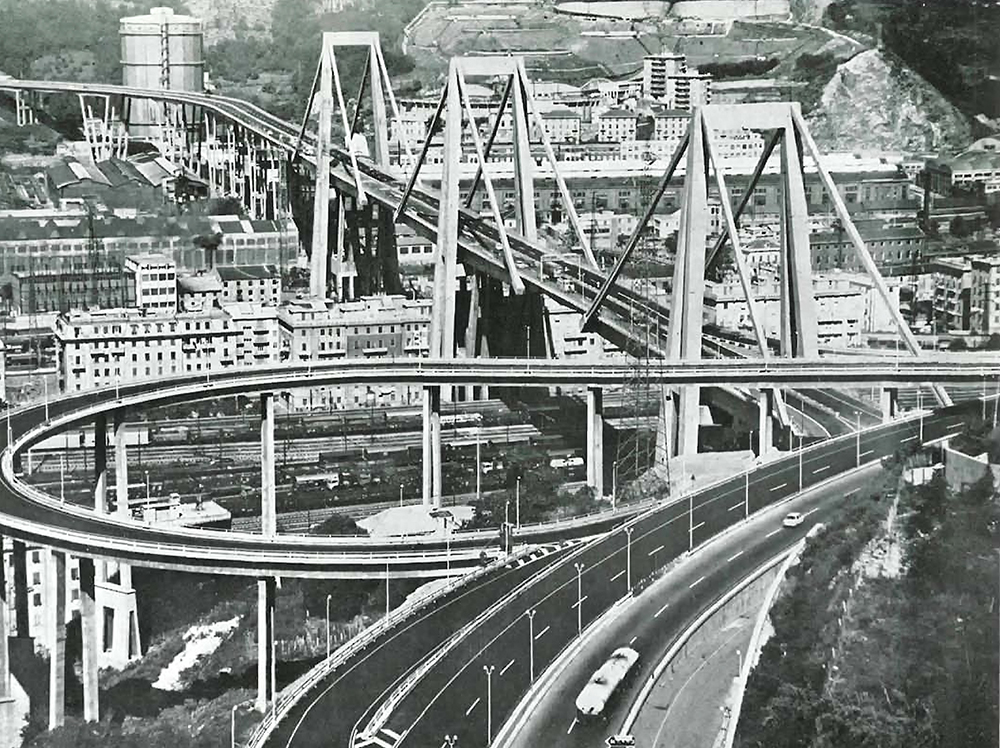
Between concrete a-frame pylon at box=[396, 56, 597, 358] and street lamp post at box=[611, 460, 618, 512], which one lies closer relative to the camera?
street lamp post at box=[611, 460, 618, 512]

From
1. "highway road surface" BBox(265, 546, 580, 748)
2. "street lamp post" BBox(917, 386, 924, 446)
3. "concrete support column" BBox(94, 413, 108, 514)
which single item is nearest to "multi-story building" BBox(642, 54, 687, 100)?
"street lamp post" BBox(917, 386, 924, 446)

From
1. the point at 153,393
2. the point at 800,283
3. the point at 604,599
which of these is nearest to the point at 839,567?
the point at 604,599

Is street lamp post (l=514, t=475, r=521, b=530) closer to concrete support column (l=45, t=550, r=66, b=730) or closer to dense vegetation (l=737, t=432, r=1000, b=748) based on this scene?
dense vegetation (l=737, t=432, r=1000, b=748)

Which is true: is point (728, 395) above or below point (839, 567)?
above

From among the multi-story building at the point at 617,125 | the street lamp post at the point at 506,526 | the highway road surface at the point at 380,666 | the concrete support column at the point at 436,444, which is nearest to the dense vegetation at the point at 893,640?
the highway road surface at the point at 380,666

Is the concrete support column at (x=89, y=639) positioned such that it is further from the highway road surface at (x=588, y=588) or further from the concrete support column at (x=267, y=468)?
Answer: the highway road surface at (x=588, y=588)

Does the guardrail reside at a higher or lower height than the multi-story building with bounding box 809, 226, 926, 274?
lower

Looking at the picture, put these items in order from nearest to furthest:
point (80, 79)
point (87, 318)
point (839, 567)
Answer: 1. point (839, 567)
2. point (87, 318)
3. point (80, 79)

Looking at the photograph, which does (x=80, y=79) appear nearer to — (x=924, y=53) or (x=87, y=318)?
(x=87, y=318)

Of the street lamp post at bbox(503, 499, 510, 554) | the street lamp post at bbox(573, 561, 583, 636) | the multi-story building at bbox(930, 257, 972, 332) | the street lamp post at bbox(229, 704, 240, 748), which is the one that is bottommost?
the street lamp post at bbox(229, 704, 240, 748)
